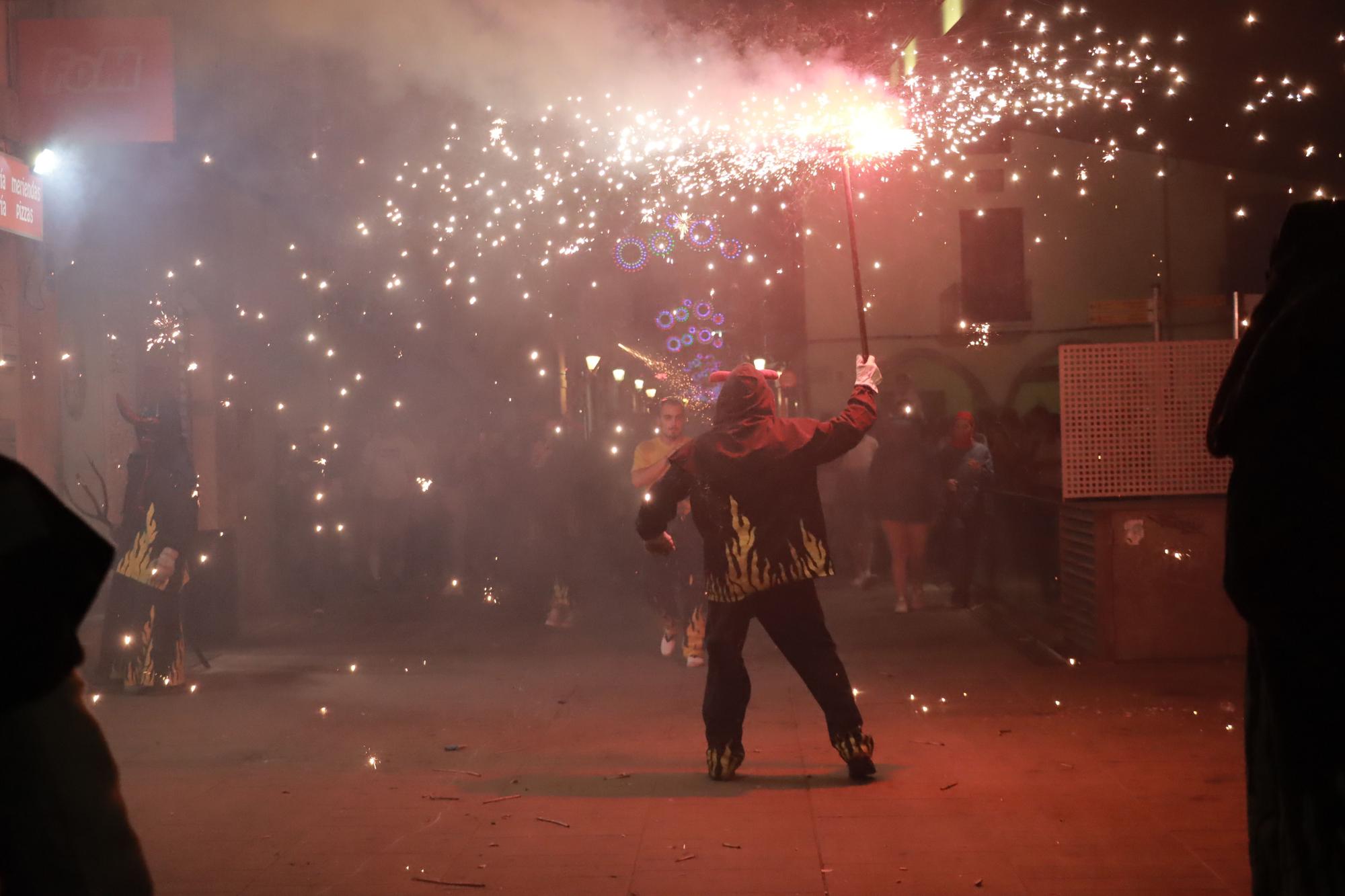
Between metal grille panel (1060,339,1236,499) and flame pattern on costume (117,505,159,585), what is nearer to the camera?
flame pattern on costume (117,505,159,585)

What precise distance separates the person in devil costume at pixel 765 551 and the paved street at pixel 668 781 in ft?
1.03

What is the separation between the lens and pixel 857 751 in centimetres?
487

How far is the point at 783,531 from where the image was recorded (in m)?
4.93

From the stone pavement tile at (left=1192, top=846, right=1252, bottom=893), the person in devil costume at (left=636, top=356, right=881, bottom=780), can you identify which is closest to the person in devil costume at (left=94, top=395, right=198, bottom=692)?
the person in devil costume at (left=636, top=356, right=881, bottom=780)

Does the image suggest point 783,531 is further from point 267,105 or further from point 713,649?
point 267,105

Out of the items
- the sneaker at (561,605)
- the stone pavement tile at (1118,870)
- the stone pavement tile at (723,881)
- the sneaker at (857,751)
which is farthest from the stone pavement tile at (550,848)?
the sneaker at (561,605)

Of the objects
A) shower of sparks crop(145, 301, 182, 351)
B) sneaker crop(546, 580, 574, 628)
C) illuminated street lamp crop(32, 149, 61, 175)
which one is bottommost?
sneaker crop(546, 580, 574, 628)

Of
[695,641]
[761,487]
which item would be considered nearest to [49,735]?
[761,487]

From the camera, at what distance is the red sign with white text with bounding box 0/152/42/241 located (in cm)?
743

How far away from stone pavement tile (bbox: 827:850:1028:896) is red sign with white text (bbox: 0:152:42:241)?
6.63m

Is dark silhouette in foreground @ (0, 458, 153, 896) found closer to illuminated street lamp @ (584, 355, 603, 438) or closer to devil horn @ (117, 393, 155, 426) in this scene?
devil horn @ (117, 393, 155, 426)

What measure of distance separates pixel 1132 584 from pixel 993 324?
1392cm

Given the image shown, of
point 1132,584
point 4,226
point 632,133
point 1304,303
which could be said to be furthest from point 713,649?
point 632,133

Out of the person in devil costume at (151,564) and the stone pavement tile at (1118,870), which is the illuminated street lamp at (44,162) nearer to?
the person in devil costume at (151,564)
